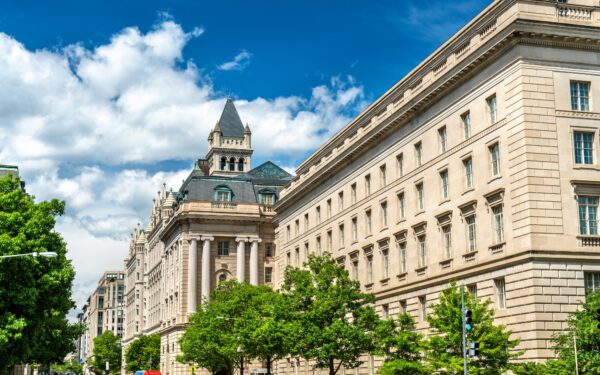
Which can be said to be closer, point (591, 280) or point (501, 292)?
point (591, 280)

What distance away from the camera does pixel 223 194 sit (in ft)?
388

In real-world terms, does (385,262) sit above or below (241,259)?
below

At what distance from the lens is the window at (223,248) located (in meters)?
115

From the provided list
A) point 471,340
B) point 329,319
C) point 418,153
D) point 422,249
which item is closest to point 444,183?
point 418,153

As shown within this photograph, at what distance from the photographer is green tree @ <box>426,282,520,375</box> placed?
38344mm

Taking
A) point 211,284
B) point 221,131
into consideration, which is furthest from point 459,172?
point 221,131

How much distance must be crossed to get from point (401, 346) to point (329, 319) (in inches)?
326

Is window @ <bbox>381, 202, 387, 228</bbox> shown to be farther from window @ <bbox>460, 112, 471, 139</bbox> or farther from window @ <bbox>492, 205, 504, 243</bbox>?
window @ <bbox>492, 205, 504, 243</bbox>

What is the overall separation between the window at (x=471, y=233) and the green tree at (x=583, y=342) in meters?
8.93

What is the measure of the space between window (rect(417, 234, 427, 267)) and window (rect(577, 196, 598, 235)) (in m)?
13.0

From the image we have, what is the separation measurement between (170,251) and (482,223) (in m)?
82.7

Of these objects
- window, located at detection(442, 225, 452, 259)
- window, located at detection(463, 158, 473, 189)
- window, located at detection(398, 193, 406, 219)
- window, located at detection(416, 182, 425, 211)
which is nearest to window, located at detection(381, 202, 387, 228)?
window, located at detection(398, 193, 406, 219)

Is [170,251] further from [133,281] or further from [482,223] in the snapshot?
[482,223]

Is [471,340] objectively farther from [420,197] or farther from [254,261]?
[254,261]
